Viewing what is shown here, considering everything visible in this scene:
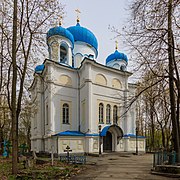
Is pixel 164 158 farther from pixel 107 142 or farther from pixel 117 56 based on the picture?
pixel 117 56

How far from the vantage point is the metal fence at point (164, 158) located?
12234mm

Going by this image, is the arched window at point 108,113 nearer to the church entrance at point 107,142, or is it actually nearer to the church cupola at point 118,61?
the church entrance at point 107,142

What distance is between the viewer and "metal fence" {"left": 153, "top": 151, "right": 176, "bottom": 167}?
40.1ft

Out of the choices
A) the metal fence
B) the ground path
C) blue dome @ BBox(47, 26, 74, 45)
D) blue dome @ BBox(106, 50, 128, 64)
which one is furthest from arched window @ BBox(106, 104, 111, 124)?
the metal fence

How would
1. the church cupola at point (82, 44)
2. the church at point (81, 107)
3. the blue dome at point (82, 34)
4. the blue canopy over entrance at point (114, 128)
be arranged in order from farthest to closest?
the blue dome at point (82, 34)
the church cupola at point (82, 44)
the blue canopy over entrance at point (114, 128)
the church at point (81, 107)

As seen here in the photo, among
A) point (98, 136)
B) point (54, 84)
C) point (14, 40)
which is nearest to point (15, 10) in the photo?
point (14, 40)

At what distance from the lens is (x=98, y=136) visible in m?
26.6

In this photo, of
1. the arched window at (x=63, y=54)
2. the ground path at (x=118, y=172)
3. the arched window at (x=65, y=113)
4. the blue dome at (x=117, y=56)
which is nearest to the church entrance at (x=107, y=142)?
the arched window at (x=65, y=113)

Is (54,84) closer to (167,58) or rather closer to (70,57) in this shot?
(70,57)

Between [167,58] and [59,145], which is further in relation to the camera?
[59,145]

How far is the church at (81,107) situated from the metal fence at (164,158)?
1086cm

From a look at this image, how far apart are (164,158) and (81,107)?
1622cm

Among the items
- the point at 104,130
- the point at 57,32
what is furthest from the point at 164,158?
the point at 104,130

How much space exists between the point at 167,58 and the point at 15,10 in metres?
7.78
